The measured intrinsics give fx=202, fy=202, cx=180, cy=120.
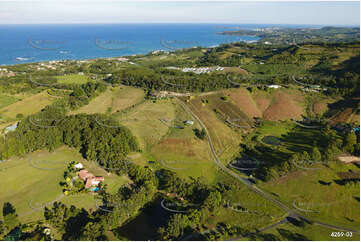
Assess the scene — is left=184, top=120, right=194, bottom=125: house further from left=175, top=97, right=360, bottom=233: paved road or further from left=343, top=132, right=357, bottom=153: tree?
left=343, top=132, right=357, bottom=153: tree

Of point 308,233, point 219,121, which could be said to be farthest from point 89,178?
point 308,233

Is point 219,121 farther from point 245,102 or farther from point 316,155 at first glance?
point 316,155

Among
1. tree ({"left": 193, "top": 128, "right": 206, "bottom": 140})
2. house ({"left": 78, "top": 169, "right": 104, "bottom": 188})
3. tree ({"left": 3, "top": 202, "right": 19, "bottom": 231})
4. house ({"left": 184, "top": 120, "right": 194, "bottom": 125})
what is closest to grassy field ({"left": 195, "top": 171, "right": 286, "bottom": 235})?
tree ({"left": 193, "top": 128, "right": 206, "bottom": 140})

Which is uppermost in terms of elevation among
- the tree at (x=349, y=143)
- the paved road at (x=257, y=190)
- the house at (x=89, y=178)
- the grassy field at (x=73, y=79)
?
the grassy field at (x=73, y=79)

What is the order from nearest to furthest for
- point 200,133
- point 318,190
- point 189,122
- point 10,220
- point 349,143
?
point 10,220 < point 318,190 < point 349,143 < point 200,133 < point 189,122

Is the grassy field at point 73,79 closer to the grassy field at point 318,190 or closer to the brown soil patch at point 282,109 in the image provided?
the brown soil patch at point 282,109

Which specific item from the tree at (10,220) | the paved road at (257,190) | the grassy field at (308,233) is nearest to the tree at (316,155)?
the paved road at (257,190)
